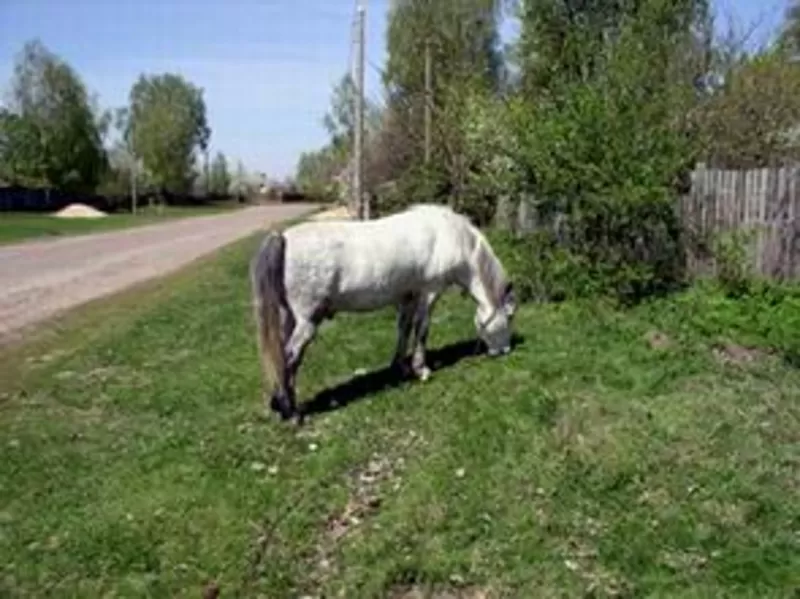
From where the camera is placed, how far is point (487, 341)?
11641 millimetres

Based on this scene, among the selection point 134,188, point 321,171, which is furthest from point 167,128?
point 321,171

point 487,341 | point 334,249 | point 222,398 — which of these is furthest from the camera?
point 487,341

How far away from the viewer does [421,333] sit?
36.1ft

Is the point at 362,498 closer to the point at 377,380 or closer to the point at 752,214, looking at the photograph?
the point at 377,380

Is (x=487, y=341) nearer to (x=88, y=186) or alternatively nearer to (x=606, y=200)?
(x=606, y=200)

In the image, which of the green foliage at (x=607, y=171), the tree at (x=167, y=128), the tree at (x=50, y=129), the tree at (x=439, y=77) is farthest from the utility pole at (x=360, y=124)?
the tree at (x=167, y=128)

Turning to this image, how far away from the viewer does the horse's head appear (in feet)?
38.0

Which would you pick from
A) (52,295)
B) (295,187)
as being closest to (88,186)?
(295,187)

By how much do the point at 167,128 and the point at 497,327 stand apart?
109 meters

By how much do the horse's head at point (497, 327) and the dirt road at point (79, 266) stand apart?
7.40 meters

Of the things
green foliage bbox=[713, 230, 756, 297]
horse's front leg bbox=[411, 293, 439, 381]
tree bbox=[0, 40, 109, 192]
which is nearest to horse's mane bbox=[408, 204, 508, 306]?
horse's front leg bbox=[411, 293, 439, 381]

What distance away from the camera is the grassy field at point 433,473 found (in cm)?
608

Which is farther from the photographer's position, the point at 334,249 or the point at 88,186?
the point at 88,186

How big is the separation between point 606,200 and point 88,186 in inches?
3297
